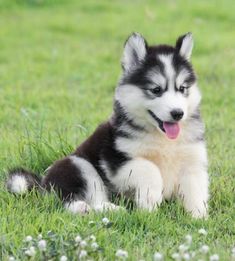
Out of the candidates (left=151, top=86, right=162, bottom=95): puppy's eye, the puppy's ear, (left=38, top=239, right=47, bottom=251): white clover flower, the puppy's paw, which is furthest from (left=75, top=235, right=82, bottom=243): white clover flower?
the puppy's ear

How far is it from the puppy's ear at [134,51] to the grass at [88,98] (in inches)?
45.0

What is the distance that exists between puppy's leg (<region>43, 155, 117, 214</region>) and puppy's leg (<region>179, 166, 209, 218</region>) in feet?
1.95

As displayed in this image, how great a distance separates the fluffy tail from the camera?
19.3ft

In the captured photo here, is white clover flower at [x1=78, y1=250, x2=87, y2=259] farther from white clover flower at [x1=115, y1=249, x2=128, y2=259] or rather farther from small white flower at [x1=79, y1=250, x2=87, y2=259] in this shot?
white clover flower at [x1=115, y1=249, x2=128, y2=259]

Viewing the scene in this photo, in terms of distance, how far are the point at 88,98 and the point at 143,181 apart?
5023mm

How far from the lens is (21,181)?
5.96 metres

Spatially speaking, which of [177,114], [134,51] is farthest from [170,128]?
[134,51]

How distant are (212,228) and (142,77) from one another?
128 cm

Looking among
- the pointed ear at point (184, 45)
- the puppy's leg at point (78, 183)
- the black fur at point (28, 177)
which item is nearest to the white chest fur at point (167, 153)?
the puppy's leg at point (78, 183)

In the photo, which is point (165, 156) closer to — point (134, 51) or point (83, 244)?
point (134, 51)

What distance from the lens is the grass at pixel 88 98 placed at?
508 cm

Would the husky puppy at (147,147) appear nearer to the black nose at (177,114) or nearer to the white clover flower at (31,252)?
the black nose at (177,114)

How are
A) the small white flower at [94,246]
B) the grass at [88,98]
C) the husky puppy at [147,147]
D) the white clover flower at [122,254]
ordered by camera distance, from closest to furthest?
the white clover flower at [122,254] < the small white flower at [94,246] < the grass at [88,98] < the husky puppy at [147,147]

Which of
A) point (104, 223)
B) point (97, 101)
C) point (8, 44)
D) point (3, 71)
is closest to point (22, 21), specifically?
point (8, 44)
